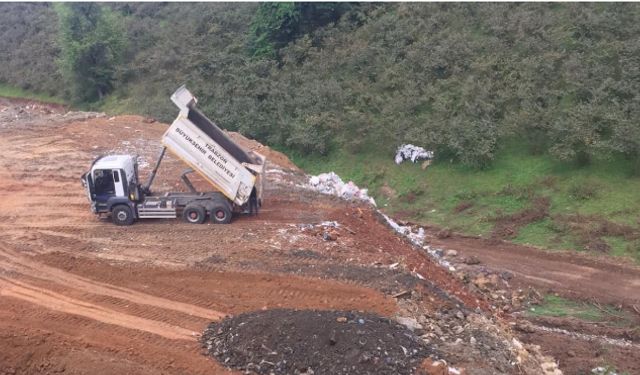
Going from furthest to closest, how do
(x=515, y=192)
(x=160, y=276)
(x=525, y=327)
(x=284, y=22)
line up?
1. (x=284, y=22)
2. (x=515, y=192)
3. (x=160, y=276)
4. (x=525, y=327)

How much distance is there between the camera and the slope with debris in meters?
10.8

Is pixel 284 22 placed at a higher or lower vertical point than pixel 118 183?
higher

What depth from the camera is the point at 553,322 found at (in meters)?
13.5

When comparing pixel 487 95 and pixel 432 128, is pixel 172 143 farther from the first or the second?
pixel 487 95

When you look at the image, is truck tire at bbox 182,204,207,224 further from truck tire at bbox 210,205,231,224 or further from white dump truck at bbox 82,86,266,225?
truck tire at bbox 210,205,231,224

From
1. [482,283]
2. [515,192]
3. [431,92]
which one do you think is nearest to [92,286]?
[482,283]

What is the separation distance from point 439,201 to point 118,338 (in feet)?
41.5

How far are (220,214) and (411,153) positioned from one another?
933 cm

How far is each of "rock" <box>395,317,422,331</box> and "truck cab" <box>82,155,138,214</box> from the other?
8.68m

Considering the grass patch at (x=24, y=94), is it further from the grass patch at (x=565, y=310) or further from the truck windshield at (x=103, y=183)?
the grass patch at (x=565, y=310)

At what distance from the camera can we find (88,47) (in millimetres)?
33844

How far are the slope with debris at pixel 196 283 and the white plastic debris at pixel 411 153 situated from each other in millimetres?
5432

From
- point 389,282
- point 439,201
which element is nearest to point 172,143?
point 389,282

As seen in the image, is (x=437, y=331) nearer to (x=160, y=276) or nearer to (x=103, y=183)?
(x=160, y=276)
